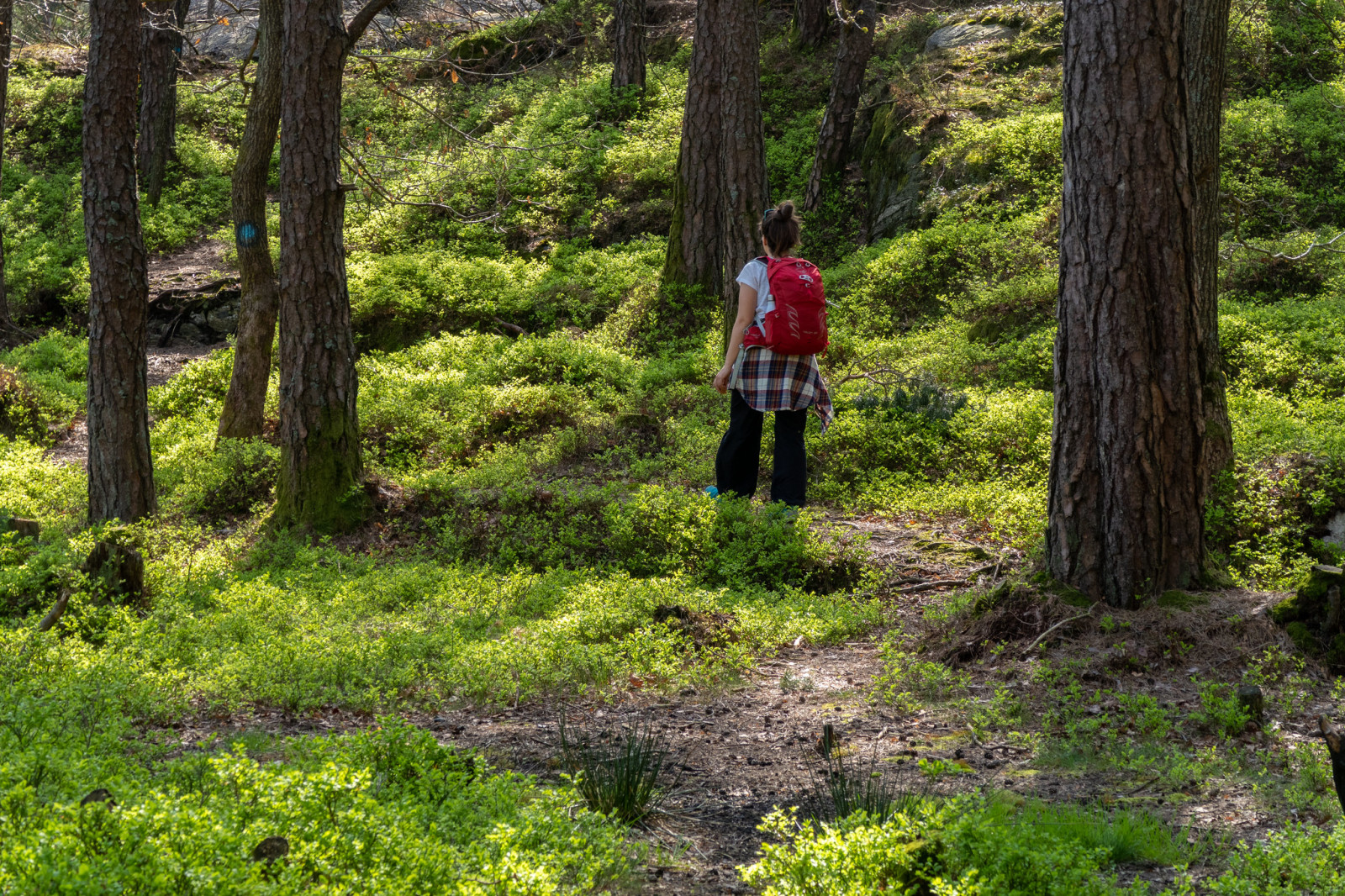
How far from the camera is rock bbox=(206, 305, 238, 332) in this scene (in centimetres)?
1491

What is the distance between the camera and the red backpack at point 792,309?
6.70 metres

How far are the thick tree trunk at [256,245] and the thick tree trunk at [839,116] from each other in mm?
8257

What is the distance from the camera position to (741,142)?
11.0 metres

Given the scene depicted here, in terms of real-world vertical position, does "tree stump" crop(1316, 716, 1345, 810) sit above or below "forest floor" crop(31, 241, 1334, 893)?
above

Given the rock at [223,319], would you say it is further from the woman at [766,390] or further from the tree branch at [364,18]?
the woman at [766,390]

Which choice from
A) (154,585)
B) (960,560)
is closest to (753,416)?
(960,560)

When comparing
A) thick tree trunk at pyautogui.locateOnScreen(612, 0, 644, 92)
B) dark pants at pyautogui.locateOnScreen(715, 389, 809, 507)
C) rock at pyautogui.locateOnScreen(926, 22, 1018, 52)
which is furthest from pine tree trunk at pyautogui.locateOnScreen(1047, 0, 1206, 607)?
thick tree trunk at pyautogui.locateOnScreen(612, 0, 644, 92)

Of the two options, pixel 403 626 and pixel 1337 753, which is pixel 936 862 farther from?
pixel 403 626

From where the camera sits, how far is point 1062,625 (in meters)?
4.68

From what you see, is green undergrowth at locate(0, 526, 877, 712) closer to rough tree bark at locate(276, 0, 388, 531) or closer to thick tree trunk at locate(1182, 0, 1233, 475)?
rough tree bark at locate(276, 0, 388, 531)

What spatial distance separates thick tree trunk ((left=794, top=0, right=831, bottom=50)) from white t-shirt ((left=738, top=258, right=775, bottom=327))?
14.6 metres

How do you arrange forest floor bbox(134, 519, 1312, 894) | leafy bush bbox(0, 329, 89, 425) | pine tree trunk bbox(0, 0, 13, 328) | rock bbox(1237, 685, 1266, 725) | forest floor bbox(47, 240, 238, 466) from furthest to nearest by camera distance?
1. pine tree trunk bbox(0, 0, 13, 328)
2. leafy bush bbox(0, 329, 89, 425)
3. forest floor bbox(47, 240, 238, 466)
4. rock bbox(1237, 685, 1266, 725)
5. forest floor bbox(134, 519, 1312, 894)

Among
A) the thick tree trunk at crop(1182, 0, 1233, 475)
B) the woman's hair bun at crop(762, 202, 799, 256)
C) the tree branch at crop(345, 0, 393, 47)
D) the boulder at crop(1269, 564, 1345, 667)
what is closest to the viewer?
the boulder at crop(1269, 564, 1345, 667)

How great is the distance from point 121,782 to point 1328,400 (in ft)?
27.4
